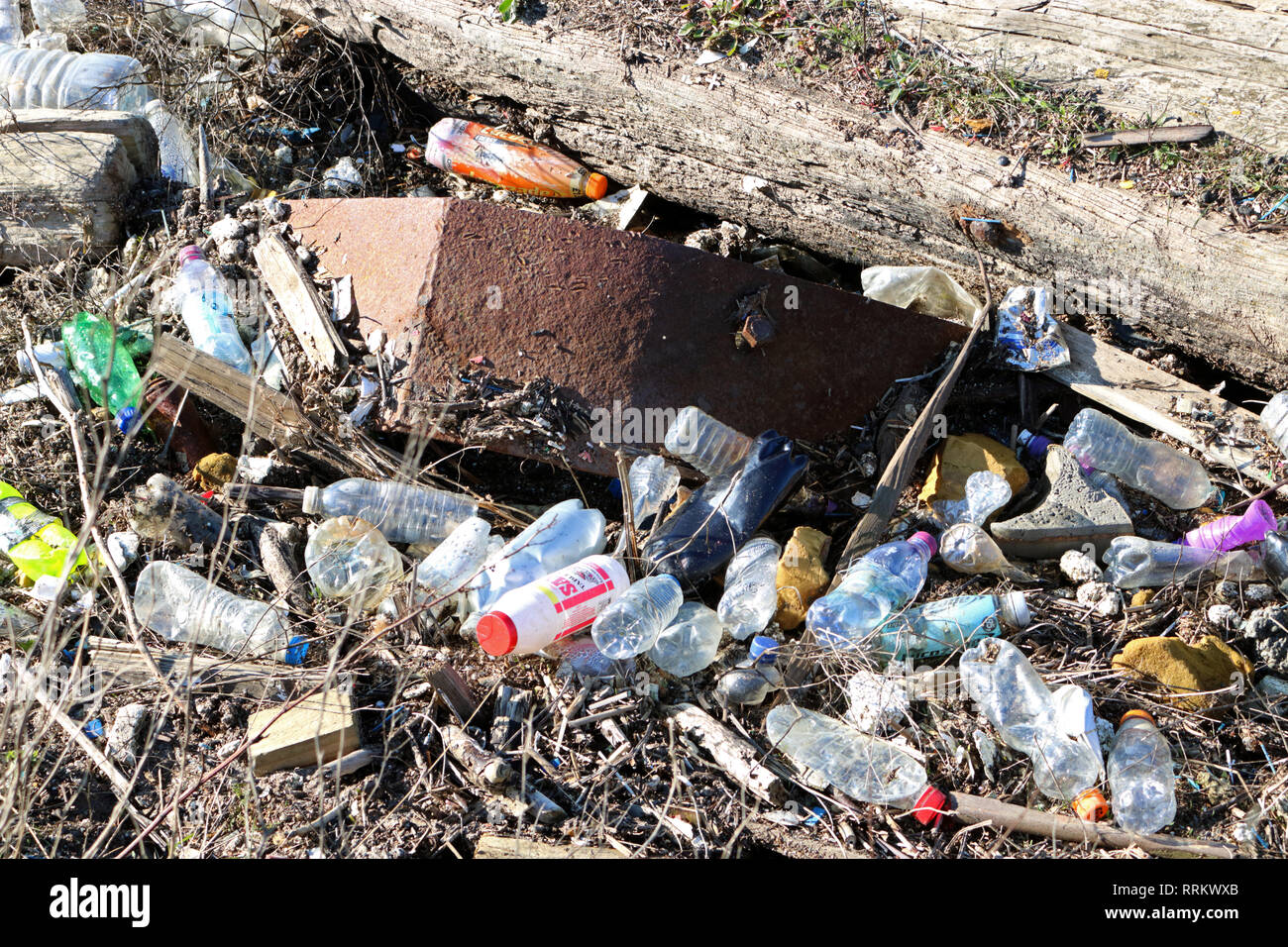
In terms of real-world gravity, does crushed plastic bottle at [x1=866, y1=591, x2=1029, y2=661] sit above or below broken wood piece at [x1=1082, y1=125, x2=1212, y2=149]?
below

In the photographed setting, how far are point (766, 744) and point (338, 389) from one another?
152cm

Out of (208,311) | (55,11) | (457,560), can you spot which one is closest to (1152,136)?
(457,560)

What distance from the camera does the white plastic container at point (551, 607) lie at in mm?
2273

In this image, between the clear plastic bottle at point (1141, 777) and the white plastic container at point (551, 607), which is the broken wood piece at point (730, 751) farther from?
the clear plastic bottle at point (1141, 777)

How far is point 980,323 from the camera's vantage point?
298 centimetres

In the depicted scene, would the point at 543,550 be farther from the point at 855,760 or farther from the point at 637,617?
the point at 855,760

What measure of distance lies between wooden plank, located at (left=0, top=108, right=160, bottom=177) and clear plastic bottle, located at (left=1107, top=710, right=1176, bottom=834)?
12.1ft

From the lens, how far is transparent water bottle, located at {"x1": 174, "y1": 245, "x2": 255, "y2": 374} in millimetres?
2967

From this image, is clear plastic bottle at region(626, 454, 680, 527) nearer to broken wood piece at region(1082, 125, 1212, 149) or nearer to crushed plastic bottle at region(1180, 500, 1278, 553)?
crushed plastic bottle at region(1180, 500, 1278, 553)

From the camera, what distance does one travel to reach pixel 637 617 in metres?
2.38

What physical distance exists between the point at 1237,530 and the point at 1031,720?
0.87 m

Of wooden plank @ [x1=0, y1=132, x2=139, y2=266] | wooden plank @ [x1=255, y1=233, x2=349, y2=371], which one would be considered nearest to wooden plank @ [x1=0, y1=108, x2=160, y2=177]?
wooden plank @ [x1=0, y1=132, x2=139, y2=266]
